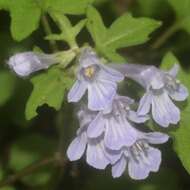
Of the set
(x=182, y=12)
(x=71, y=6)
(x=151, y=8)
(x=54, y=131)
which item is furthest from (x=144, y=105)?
(x=54, y=131)

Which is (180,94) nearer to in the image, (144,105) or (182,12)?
(144,105)

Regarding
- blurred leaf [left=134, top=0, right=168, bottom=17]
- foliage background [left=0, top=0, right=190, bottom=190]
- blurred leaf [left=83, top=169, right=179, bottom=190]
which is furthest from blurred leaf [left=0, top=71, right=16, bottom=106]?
blurred leaf [left=134, top=0, right=168, bottom=17]

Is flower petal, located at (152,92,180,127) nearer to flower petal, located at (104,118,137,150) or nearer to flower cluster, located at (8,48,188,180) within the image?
flower cluster, located at (8,48,188,180)

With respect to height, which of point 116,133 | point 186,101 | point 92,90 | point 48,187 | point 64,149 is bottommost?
point 48,187

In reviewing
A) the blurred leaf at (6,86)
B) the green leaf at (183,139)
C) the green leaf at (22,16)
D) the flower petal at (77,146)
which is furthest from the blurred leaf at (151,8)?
the flower petal at (77,146)

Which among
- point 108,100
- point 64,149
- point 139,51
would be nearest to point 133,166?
point 108,100

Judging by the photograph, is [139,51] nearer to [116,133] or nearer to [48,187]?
[48,187]

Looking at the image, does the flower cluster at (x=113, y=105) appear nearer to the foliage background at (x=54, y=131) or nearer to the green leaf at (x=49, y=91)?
the green leaf at (x=49, y=91)
